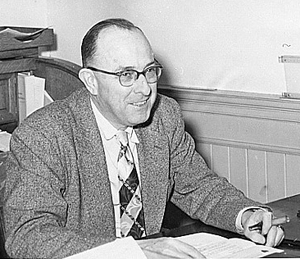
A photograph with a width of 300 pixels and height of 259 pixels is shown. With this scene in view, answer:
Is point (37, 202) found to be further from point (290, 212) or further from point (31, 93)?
point (31, 93)

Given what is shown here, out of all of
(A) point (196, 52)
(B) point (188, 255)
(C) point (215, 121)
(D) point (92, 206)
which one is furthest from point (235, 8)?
(B) point (188, 255)

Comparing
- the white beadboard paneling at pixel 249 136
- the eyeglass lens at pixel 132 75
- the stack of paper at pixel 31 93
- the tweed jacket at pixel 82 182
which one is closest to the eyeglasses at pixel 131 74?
the eyeglass lens at pixel 132 75

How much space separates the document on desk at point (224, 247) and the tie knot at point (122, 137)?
456 mm

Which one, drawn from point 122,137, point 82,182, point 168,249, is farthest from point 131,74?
point 168,249

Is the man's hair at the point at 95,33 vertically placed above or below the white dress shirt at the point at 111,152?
above

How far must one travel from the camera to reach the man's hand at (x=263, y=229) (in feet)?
6.86

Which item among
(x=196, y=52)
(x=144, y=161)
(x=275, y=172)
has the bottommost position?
(x=275, y=172)

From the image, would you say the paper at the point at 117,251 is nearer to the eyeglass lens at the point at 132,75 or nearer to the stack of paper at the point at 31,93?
the eyeglass lens at the point at 132,75

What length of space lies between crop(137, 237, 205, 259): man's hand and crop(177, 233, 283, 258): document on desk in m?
0.06

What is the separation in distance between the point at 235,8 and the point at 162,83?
0.56m

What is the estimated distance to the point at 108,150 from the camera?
2436mm

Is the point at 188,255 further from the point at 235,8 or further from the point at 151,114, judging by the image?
the point at 235,8

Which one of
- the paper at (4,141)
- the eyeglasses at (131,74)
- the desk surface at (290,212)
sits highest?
the eyeglasses at (131,74)

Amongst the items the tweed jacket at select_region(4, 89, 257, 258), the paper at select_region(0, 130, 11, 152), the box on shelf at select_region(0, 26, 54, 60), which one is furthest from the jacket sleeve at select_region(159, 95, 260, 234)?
the box on shelf at select_region(0, 26, 54, 60)
